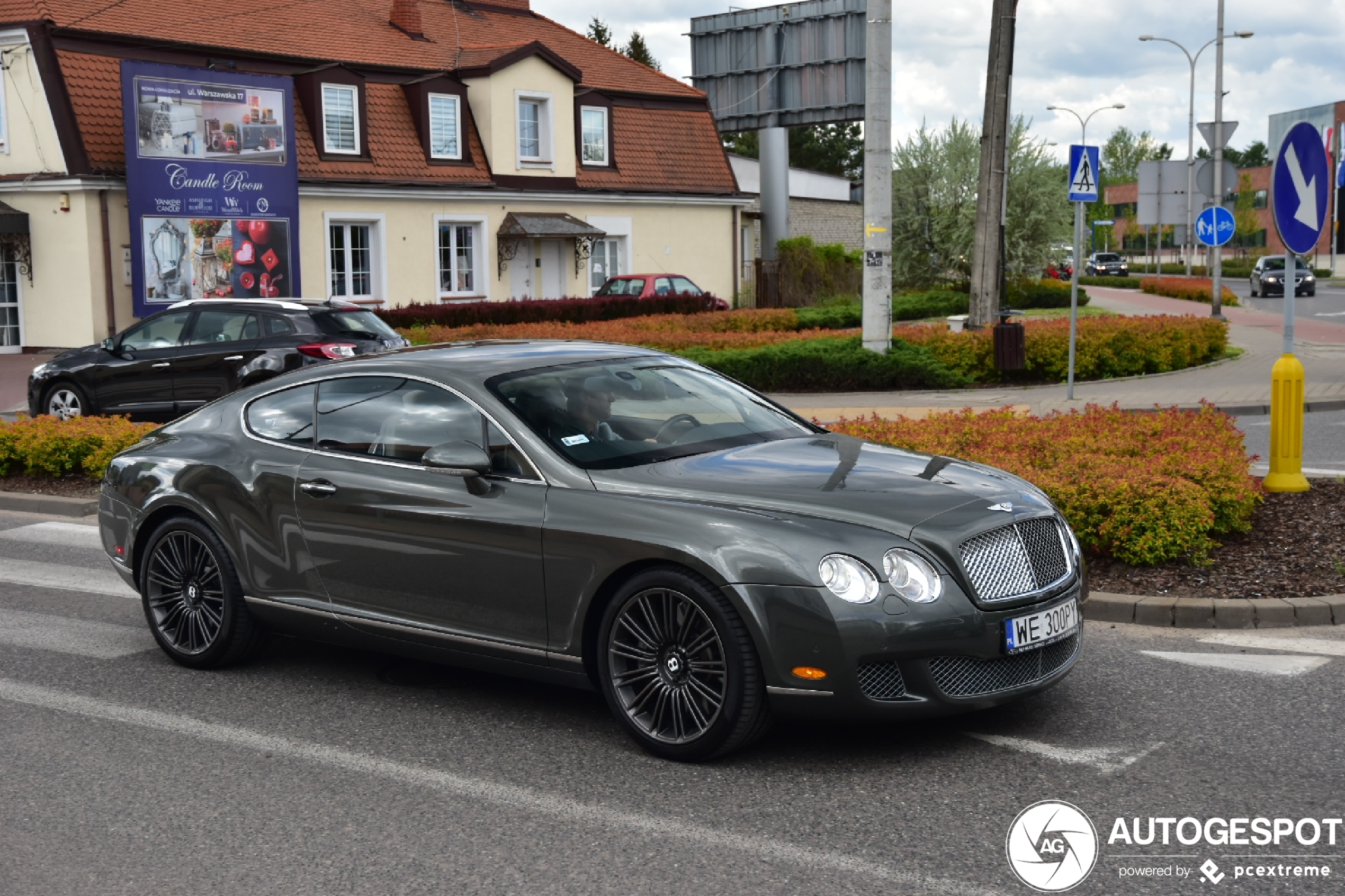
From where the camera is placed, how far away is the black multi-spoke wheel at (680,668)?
16.6 feet

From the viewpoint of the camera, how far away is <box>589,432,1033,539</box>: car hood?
5176 mm

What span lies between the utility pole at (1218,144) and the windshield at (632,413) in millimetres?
25086

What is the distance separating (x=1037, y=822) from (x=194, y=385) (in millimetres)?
14242

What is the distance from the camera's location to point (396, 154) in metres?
33.6

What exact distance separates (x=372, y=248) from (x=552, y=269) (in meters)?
5.79

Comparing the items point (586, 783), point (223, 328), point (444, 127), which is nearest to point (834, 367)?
point (223, 328)

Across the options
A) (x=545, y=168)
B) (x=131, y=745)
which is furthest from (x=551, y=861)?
(x=545, y=168)

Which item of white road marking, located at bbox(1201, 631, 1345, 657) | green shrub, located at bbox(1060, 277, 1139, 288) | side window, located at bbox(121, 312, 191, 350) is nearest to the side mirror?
white road marking, located at bbox(1201, 631, 1345, 657)

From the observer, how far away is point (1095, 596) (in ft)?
24.3

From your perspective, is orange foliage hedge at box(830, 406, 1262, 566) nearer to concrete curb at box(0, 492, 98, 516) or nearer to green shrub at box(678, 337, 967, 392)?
concrete curb at box(0, 492, 98, 516)

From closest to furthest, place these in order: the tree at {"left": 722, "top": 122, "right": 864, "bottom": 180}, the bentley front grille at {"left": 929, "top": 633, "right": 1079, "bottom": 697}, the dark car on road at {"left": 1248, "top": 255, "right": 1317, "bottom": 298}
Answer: the bentley front grille at {"left": 929, "top": 633, "right": 1079, "bottom": 697} → the dark car on road at {"left": 1248, "top": 255, "right": 1317, "bottom": 298} → the tree at {"left": 722, "top": 122, "right": 864, "bottom": 180}

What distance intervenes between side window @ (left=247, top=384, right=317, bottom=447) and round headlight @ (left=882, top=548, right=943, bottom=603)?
284 centimetres

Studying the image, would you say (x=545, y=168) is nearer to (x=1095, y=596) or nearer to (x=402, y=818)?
(x=1095, y=596)
